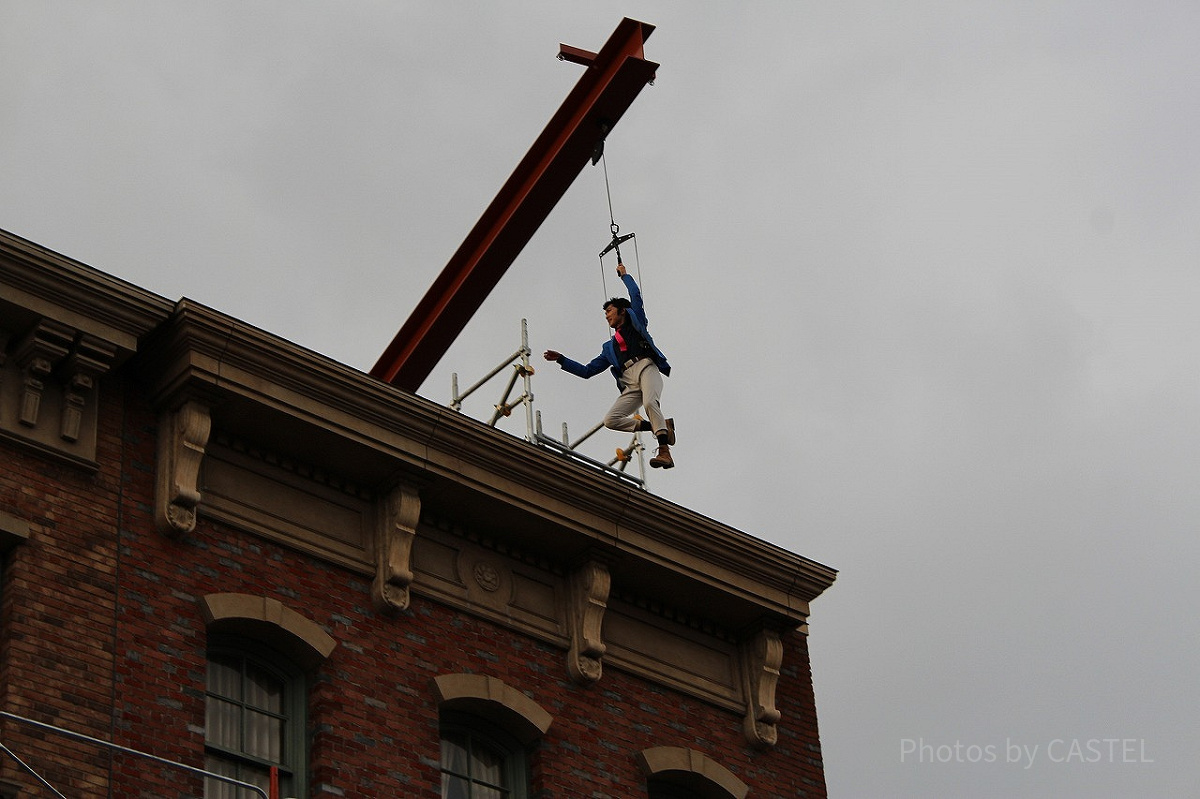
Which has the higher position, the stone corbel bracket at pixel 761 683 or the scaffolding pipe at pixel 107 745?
the stone corbel bracket at pixel 761 683

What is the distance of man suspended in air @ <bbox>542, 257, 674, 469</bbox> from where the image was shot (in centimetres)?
2103

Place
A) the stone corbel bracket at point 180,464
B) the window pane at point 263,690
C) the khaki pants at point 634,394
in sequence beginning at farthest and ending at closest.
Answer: the khaki pants at point 634,394, the window pane at point 263,690, the stone corbel bracket at point 180,464

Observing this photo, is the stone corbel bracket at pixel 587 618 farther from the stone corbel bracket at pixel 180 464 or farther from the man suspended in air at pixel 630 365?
the stone corbel bracket at pixel 180 464

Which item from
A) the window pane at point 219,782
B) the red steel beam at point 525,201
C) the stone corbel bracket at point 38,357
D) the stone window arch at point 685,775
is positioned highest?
the red steel beam at point 525,201

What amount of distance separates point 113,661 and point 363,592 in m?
2.83

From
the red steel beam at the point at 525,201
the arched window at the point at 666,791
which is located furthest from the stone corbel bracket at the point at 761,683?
the red steel beam at the point at 525,201

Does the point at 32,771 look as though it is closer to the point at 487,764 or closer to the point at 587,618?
the point at 487,764

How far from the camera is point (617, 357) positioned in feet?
70.1

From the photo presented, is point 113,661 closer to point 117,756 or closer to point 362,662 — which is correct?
point 117,756

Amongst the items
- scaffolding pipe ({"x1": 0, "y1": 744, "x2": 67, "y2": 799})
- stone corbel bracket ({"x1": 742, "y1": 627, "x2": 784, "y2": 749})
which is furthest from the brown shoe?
scaffolding pipe ({"x1": 0, "y1": 744, "x2": 67, "y2": 799})

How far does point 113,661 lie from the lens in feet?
51.7

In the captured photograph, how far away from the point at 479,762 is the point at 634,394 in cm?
455

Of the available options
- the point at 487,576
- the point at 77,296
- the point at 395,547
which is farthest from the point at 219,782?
the point at 77,296

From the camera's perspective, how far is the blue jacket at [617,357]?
2120cm
